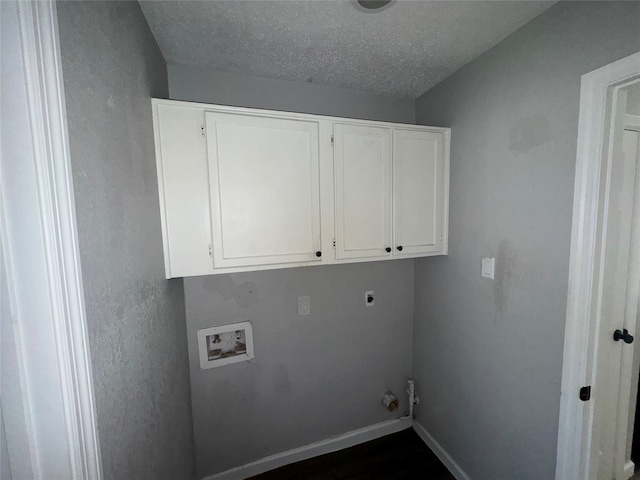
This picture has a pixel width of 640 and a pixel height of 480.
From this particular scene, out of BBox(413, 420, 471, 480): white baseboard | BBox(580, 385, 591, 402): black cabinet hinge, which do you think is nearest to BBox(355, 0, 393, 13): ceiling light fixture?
BBox(580, 385, 591, 402): black cabinet hinge

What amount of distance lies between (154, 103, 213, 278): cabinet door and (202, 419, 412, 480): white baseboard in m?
1.45

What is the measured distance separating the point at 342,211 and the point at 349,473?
177 cm

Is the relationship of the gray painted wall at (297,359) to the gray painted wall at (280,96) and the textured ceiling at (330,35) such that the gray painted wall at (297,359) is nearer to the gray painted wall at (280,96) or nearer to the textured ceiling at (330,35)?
the gray painted wall at (280,96)

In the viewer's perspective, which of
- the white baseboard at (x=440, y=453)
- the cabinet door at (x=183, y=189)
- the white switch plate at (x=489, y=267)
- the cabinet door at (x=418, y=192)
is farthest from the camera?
the white baseboard at (x=440, y=453)

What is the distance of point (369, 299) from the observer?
183 centimetres

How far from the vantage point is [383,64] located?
1.36 metres

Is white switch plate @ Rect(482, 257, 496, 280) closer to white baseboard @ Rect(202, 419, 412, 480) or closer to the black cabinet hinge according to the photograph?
the black cabinet hinge

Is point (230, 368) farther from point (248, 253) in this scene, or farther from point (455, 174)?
point (455, 174)

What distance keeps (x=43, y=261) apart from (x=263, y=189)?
847 mm

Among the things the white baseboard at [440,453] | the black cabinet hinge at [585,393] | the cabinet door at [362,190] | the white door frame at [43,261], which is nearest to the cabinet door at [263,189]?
the cabinet door at [362,190]

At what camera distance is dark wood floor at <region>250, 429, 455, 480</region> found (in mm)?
1620

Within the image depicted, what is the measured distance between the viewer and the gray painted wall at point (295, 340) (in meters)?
1.48

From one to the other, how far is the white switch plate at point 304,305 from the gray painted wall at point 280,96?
4.07 feet

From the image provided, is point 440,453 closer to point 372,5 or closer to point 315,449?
point 315,449
